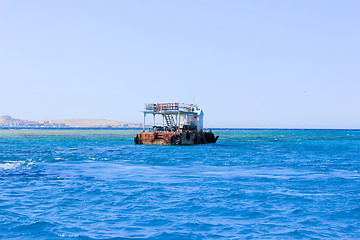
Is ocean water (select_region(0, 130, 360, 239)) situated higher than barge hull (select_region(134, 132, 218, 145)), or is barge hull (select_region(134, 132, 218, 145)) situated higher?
barge hull (select_region(134, 132, 218, 145))

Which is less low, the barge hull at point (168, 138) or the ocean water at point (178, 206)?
the barge hull at point (168, 138)

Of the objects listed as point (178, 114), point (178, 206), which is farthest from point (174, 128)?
point (178, 206)

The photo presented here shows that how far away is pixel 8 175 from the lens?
19781mm

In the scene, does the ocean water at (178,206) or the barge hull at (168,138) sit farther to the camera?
the barge hull at (168,138)

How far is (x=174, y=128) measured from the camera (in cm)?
5456

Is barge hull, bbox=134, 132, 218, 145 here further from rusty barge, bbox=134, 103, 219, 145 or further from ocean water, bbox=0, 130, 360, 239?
ocean water, bbox=0, 130, 360, 239

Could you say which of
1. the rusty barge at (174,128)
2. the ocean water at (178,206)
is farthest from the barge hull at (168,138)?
the ocean water at (178,206)

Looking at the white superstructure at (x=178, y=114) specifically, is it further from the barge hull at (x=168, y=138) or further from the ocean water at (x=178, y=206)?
the ocean water at (x=178, y=206)

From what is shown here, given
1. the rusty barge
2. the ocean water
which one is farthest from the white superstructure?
the ocean water

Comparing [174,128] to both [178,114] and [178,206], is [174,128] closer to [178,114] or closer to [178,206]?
[178,114]

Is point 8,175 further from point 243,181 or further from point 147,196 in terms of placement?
point 243,181

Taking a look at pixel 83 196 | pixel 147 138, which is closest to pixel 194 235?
pixel 83 196

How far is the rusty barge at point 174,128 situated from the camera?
1987 inches

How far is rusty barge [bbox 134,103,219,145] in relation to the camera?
50.5m
